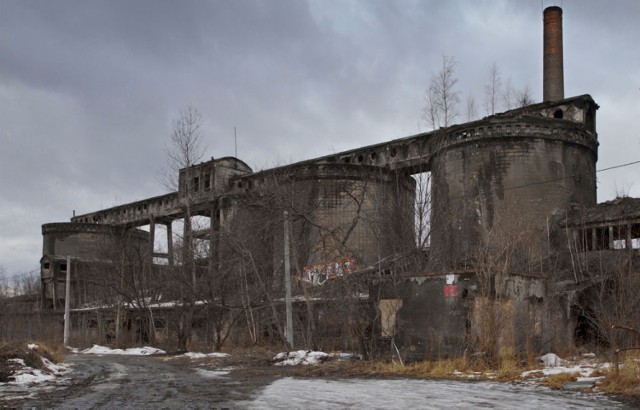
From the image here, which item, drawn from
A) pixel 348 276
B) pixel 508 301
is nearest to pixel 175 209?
pixel 348 276

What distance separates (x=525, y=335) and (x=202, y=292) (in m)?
18.5

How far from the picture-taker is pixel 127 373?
1784 cm

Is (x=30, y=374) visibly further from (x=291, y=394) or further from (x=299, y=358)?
(x=291, y=394)

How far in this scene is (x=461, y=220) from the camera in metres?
29.8

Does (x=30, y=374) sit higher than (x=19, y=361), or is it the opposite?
(x=19, y=361)

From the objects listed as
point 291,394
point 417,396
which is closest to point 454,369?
point 417,396

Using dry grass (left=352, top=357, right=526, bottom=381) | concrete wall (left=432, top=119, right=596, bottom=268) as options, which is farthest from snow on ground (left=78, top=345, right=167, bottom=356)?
dry grass (left=352, top=357, right=526, bottom=381)

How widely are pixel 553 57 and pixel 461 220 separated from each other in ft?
37.9

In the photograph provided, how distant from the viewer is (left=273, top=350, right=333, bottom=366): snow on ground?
61.1ft

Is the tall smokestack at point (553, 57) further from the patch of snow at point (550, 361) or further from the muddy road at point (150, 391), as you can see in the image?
the muddy road at point (150, 391)

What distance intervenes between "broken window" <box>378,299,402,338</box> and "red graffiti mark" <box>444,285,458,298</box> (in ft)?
4.68

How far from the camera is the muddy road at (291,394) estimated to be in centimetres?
955

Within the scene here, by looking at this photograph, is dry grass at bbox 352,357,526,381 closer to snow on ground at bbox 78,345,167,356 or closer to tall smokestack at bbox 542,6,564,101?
snow on ground at bbox 78,345,167,356

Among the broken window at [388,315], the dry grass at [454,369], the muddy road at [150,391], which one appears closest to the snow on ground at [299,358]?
the broken window at [388,315]
